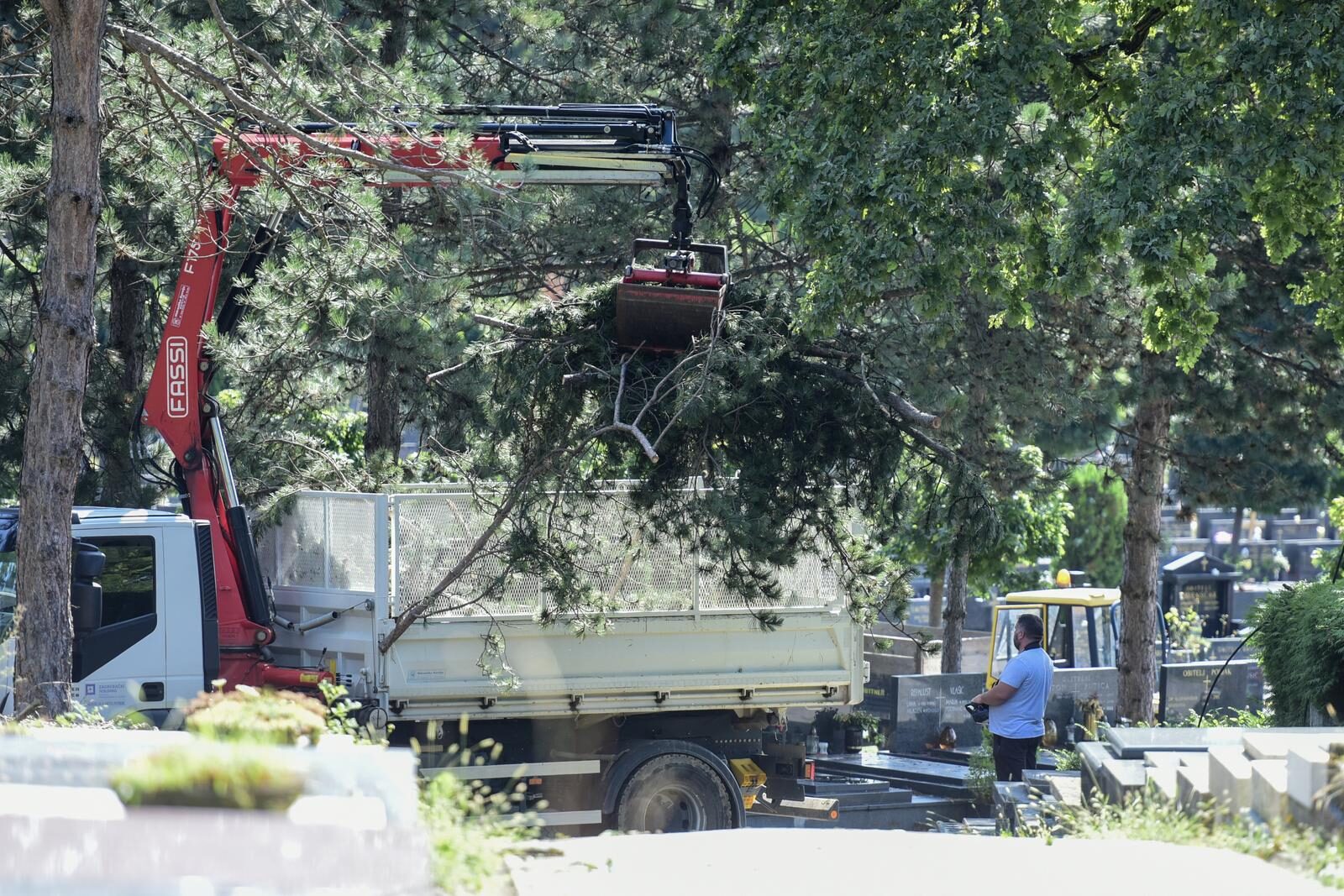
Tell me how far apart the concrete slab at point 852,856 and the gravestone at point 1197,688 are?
12.1 metres

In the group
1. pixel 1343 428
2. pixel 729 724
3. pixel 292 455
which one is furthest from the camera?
pixel 1343 428

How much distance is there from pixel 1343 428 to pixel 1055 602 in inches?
203

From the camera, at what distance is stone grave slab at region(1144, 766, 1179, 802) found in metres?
7.24

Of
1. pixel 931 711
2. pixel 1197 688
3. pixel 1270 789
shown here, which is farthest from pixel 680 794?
pixel 1197 688

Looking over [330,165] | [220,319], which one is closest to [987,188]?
[330,165]

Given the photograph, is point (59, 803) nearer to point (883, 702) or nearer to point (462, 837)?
point (462, 837)

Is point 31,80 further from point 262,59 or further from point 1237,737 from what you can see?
point 1237,737

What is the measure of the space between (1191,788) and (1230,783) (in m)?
0.33

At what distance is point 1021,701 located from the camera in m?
10.8

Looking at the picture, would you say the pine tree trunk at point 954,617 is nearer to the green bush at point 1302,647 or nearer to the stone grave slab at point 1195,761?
the green bush at point 1302,647

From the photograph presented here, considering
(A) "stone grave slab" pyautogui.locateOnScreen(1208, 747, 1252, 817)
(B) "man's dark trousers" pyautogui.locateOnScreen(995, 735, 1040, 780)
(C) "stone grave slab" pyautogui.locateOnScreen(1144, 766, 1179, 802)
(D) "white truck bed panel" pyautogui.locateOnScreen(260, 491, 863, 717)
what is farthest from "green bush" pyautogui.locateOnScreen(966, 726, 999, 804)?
(A) "stone grave slab" pyautogui.locateOnScreen(1208, 747, 1252, 817)

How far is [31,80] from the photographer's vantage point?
36.5 ft

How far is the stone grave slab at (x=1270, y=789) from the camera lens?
614 centimetres

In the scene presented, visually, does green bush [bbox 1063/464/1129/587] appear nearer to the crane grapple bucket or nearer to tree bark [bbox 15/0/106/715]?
the crane grapple bucket
